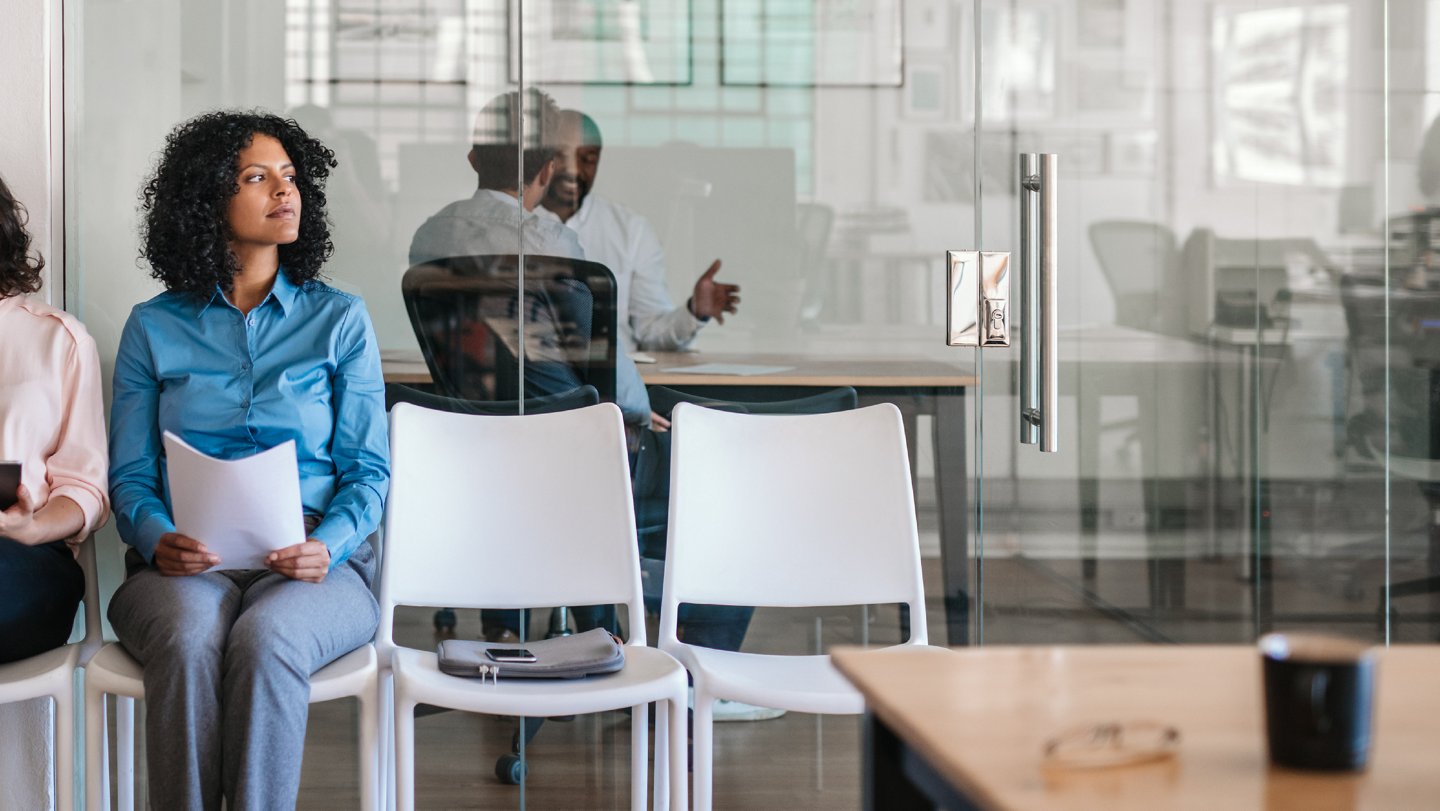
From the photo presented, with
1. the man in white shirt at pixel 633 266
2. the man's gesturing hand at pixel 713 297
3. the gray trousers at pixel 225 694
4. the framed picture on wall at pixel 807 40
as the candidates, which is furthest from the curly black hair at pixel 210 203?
the framed picture on wall at pixel 807 40

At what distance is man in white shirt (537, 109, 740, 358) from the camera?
10.2ft

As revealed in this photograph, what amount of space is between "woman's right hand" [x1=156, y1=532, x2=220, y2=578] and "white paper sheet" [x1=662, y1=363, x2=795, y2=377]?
3.58 ft

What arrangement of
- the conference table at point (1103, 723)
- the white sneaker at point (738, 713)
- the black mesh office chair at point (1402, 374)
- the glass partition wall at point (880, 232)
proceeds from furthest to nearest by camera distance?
the black mesh office chair at point (1402, 374)
the white sneaker at point (738, 713)
the glass partition wall at point (880, 232)
the conference table at point (1103, 723)

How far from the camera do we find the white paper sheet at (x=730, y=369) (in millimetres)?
3176

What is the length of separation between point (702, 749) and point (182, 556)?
38.7 inches

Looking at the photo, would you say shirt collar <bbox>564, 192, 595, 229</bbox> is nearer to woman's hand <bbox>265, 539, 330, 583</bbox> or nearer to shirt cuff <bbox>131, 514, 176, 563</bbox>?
woman's hand <bbox>265, 539, 330, 583</bbox>

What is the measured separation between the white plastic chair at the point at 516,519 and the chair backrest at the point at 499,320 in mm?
221

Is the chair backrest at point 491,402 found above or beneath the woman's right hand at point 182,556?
above

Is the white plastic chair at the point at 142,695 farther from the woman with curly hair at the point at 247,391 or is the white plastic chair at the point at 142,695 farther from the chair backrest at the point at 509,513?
the chair backrest at the point at 509,513

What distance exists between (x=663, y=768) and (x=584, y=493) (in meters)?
0.57

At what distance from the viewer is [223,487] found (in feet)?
7.99

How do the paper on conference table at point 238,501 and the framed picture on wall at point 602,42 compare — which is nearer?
the paper on conference table at point 238,501

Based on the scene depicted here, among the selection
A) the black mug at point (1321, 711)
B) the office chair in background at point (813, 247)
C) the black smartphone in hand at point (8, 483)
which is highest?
the office chair in background at point (813, 247)

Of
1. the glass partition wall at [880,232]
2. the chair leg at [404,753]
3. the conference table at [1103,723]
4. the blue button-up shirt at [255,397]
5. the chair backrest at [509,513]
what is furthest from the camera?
the glass partition wall at [880,232]
